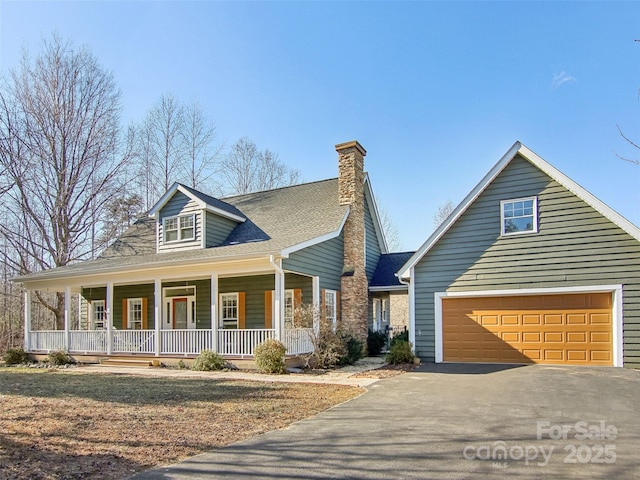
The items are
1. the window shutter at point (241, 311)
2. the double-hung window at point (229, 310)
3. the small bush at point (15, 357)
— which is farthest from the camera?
the small bush at point (15, 357)

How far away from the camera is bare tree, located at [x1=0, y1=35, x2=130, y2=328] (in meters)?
22.8

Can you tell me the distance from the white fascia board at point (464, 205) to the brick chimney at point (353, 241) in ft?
8.83

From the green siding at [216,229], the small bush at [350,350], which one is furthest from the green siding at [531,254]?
the green siding at [216,229]

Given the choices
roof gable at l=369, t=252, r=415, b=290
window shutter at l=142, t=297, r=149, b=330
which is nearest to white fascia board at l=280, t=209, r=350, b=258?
roof gable at l=369, t=252, r=415, b=290

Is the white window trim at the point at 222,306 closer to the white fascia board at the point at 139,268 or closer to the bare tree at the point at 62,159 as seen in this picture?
the white fascia board at the point at 139,268

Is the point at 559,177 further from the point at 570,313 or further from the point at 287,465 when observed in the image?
the point at 287,465

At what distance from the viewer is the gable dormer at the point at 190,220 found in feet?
56.0

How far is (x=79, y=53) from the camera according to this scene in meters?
24.1

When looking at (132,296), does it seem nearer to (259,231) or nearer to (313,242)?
(259,231)


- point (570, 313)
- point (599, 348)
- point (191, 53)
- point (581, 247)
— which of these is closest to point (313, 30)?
point (191, 53)

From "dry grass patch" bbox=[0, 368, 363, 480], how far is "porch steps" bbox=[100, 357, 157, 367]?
11.7 ft

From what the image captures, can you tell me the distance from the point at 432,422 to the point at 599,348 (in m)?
8.21

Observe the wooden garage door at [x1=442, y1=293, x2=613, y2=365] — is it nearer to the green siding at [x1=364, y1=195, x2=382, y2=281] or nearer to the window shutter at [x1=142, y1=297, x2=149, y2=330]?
the green siding at [x1=364, y1=195, x2=382, y2=281]

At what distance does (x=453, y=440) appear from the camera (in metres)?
5.78
